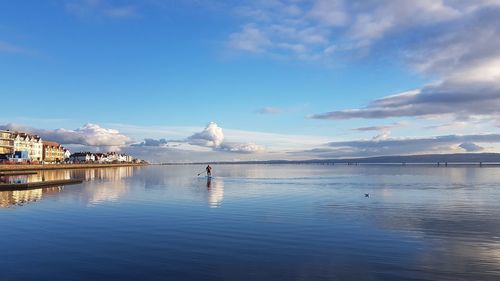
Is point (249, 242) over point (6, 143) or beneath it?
beneath

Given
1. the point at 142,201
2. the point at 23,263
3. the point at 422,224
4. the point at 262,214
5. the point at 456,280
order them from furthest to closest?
the point at 142,201, the point at 262,214, the point at 422,224, the point at 23,263, the point at 456,280

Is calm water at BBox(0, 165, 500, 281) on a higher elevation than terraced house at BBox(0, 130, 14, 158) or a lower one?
lower

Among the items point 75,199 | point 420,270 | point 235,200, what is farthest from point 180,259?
point 75,199

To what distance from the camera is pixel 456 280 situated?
1453cm

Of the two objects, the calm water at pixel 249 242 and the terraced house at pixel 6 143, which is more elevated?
the terraced house at pixel 6 143

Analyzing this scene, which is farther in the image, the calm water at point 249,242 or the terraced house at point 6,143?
the terraced house at point 6,143

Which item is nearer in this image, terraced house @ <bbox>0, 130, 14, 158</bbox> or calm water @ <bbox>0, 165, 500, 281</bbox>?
calm water @ <bbox>0, 165, 500, 281</bbox>

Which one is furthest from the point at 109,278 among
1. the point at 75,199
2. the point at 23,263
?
the point at 75,199

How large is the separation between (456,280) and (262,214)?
1872 cm

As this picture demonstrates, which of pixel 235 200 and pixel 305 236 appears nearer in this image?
pixel 305 236

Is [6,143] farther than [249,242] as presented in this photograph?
Yes

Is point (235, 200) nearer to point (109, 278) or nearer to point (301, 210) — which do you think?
point (301, 210)

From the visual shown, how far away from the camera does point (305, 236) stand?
2306cm

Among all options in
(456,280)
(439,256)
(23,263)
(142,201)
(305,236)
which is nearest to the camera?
(456,280)
